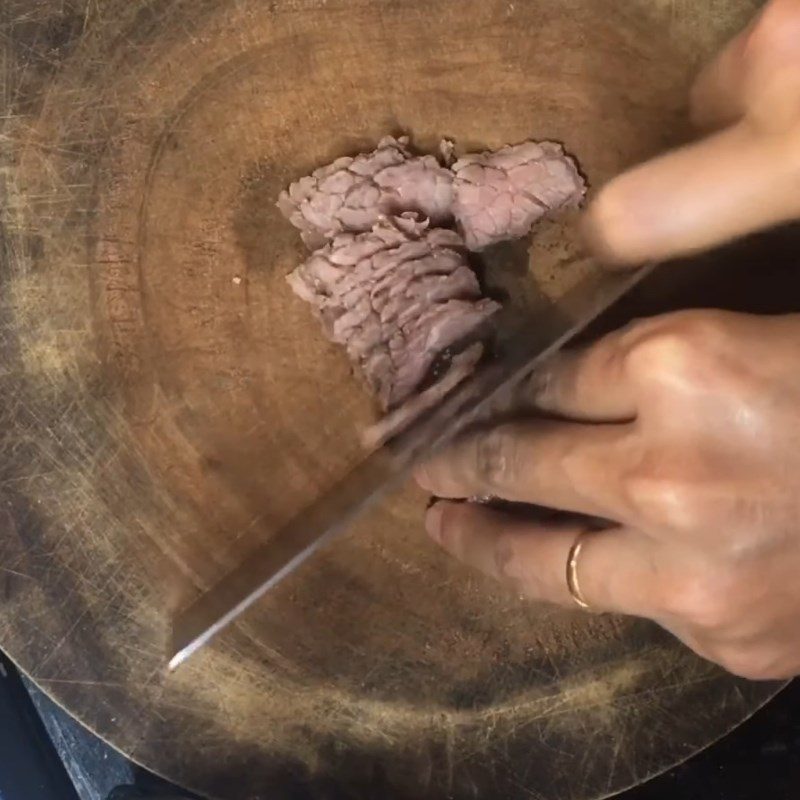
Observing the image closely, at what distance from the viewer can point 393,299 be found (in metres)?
1.25

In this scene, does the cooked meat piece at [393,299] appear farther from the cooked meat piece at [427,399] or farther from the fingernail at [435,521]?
the fingernail at [435,521]

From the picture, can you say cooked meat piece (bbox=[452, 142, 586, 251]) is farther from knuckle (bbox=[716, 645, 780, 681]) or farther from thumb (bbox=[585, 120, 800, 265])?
knuckle (bbox=[716, 645, 780, 681])

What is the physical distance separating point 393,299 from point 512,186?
21 centimetres

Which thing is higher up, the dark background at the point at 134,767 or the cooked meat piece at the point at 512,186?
the cooked meat piece at the point at 512,186

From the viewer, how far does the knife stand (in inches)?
45.1

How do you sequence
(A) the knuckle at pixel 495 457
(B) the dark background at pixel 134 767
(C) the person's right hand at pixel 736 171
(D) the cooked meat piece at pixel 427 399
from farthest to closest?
(B) the dark background at pixel 134 767, (D) the cooked meat piece at pixel 427 399, (A) the knuckle at pixel 495 457, (C) the person's right hand at pixel 736 171

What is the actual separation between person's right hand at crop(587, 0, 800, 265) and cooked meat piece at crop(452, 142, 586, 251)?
0.14 m

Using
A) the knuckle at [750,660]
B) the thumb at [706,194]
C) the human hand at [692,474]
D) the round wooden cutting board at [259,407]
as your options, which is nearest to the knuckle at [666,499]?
the human hand at [692,474]

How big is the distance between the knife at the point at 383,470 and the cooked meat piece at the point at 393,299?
0.06 m

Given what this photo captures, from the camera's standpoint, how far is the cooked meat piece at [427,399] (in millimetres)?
1222

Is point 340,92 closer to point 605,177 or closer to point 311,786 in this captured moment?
point 605,177

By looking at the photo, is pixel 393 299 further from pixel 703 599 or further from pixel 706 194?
pixel 703 599

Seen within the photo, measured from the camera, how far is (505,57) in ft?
4.19

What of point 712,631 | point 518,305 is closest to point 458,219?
point 518,305
